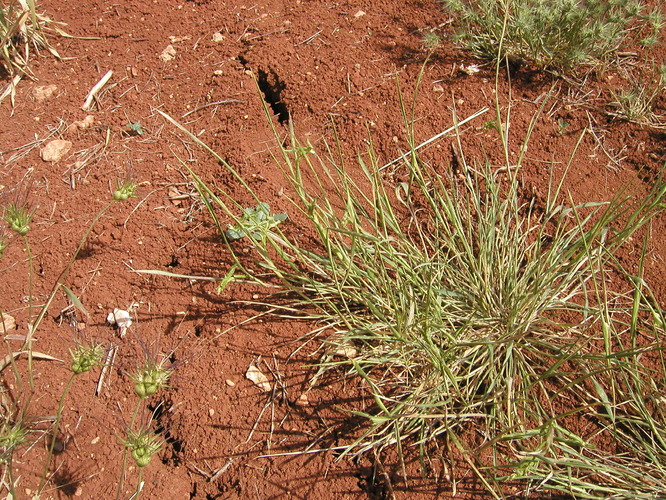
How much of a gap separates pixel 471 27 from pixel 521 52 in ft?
1.01

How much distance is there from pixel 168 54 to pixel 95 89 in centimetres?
36

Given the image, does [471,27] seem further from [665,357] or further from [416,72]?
[665,357]

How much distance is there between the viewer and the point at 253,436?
1526 mm

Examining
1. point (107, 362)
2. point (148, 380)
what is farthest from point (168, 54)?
point (148, 380)

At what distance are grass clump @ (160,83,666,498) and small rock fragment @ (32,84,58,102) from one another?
4.24ft

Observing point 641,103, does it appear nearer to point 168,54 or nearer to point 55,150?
point 168,54

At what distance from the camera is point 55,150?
6.93 ft

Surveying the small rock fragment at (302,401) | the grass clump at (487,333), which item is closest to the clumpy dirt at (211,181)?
the small rock fragment at (302,401)

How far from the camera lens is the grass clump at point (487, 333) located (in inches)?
54.0

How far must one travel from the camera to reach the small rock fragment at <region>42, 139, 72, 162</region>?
210 centimetres

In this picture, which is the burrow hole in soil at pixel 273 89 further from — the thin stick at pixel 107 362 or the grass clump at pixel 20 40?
the thin stick at pixel 107 362

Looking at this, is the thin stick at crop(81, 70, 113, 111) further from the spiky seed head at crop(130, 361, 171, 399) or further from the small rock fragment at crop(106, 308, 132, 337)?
the spiky seed head at crop(130, 361, 171, 399)

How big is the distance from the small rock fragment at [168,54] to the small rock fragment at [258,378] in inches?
60.9

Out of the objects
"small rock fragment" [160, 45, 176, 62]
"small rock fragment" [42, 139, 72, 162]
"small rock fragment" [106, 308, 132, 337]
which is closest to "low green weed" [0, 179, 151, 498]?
"small rock fragment" [106, 308, 132, 337]
